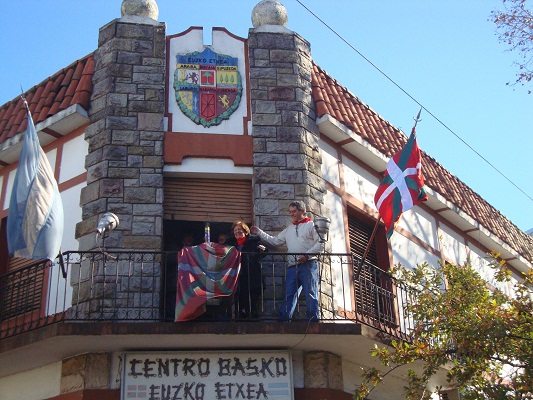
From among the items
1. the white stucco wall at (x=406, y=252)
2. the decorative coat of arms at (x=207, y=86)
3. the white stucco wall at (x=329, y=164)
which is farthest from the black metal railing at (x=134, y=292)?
the decorative coat of arms at (x=207, y=86)

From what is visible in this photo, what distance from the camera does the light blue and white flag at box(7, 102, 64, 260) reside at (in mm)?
10906

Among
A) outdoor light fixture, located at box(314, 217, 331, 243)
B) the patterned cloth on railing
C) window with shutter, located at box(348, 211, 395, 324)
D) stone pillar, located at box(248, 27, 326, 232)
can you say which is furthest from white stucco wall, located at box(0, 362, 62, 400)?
window with shutter, located at box(348, 211, 395, 324)

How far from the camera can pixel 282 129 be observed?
1314 cm

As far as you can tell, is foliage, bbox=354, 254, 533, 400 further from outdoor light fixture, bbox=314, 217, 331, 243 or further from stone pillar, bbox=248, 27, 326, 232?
stone pillar, bbox=248, 27, 326, 232

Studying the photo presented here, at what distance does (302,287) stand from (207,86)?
3.48 m

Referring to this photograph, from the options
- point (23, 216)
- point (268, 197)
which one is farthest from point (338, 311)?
point (23, 216)

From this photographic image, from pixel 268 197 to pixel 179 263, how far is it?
196cm

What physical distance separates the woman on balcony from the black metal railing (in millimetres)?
19

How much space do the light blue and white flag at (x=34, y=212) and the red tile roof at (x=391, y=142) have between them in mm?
4385

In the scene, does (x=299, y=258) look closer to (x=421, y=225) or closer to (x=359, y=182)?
(x=359, y=182)

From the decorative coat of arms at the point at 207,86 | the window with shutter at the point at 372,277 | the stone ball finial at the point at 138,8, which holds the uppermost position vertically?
the stone ball finial at the point at 138,8

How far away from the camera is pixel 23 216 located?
11008mm

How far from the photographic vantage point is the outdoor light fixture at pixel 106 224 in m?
11.4

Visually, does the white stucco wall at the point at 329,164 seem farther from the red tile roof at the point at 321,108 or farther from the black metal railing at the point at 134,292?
the black metal railing at the point at 134,292
